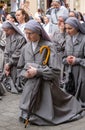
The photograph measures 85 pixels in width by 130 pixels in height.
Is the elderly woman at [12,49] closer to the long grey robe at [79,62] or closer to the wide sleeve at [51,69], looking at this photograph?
the long grey robe at [79,62]

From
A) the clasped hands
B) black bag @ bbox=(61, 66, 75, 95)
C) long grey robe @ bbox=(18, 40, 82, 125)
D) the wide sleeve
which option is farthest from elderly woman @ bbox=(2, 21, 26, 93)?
the wide sleeve

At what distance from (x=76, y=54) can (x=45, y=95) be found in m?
1.25

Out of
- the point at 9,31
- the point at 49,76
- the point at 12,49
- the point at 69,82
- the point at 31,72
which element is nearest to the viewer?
the point at 31,72

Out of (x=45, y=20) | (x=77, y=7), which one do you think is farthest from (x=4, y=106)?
(x=77, y=7)

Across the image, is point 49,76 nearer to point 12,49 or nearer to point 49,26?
point 12,49

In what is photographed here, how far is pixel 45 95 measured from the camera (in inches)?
248

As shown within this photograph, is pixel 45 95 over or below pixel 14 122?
over

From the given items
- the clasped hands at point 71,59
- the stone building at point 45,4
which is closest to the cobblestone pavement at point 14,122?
the clasped hands at point 71,59

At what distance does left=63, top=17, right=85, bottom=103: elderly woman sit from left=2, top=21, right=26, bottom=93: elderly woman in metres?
1.62

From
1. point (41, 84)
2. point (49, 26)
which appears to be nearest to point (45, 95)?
point (41, 84)

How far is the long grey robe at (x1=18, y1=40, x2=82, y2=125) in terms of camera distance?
615cm

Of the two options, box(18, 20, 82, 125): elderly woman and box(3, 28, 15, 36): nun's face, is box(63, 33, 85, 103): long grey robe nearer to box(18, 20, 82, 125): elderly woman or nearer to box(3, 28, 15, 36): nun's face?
box(18, 20, 82, 125): elderly woman

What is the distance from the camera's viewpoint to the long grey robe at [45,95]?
20.2ft

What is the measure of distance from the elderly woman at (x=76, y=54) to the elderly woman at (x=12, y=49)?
1624mm
